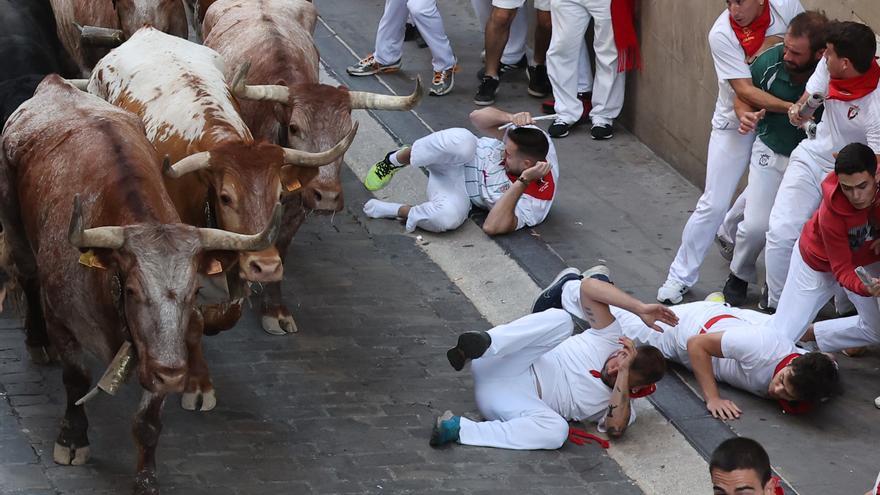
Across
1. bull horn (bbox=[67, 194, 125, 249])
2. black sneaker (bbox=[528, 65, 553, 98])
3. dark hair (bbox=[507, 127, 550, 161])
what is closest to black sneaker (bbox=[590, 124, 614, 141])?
black sneaker (bbox=[528, 65, 553, 98])

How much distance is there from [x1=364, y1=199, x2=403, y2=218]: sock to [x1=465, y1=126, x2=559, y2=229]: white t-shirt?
626mm

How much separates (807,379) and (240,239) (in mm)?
3270

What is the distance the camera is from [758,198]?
9.77 metres

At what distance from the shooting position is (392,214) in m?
11.3

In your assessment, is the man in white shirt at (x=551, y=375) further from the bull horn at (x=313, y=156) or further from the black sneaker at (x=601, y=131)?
the black sneaker at (x=601, y=131)

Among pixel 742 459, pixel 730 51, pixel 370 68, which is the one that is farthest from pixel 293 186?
pixel 370 68

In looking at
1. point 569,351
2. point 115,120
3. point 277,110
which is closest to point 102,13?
point 277,110

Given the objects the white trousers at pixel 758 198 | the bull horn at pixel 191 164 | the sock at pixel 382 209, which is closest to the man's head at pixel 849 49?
the white trousers at pixel 758 198

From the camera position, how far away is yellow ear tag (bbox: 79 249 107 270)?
23.3ft

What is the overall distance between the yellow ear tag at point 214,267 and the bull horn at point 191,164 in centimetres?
100

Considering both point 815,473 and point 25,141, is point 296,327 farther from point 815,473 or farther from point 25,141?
point 815,473

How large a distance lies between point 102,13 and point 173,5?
0.57m

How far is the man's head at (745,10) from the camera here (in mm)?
9469

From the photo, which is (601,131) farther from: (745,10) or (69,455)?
(69,455)
